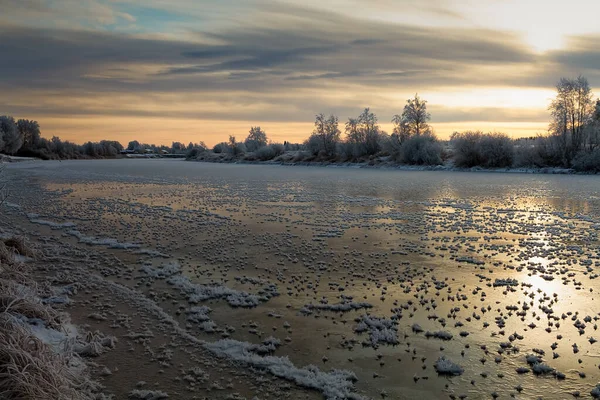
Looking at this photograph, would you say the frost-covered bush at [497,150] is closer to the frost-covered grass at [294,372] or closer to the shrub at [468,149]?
the shrub at [468,149]

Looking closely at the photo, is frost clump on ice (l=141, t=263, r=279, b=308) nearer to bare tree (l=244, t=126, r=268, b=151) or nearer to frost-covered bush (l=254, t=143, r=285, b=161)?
frost-covered bush (l=254, t=143, r=285, b=161)

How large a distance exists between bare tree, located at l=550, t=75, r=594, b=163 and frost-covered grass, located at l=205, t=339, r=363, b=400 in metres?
71.8

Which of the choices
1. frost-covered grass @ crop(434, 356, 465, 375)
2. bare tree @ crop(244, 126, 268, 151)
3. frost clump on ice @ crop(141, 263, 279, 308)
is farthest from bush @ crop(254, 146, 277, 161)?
frost-covered grass @ crop(434, 356, 465, 375)

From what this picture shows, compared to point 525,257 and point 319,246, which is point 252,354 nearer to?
point 319,246

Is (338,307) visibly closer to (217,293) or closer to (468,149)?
(217,293)

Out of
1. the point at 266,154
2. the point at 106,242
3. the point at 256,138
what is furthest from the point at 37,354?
the point at 256,138

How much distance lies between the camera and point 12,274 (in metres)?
11.7

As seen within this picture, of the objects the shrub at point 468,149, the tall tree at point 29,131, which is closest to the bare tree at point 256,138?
the tall tree at point 29,131

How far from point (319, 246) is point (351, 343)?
28.0ft

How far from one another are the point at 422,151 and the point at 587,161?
1112 inches

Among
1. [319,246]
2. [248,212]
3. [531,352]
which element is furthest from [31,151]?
[531,352]

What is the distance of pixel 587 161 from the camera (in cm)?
6231

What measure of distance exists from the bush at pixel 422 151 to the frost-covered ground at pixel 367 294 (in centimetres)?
5925

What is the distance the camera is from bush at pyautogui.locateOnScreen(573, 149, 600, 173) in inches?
2430
